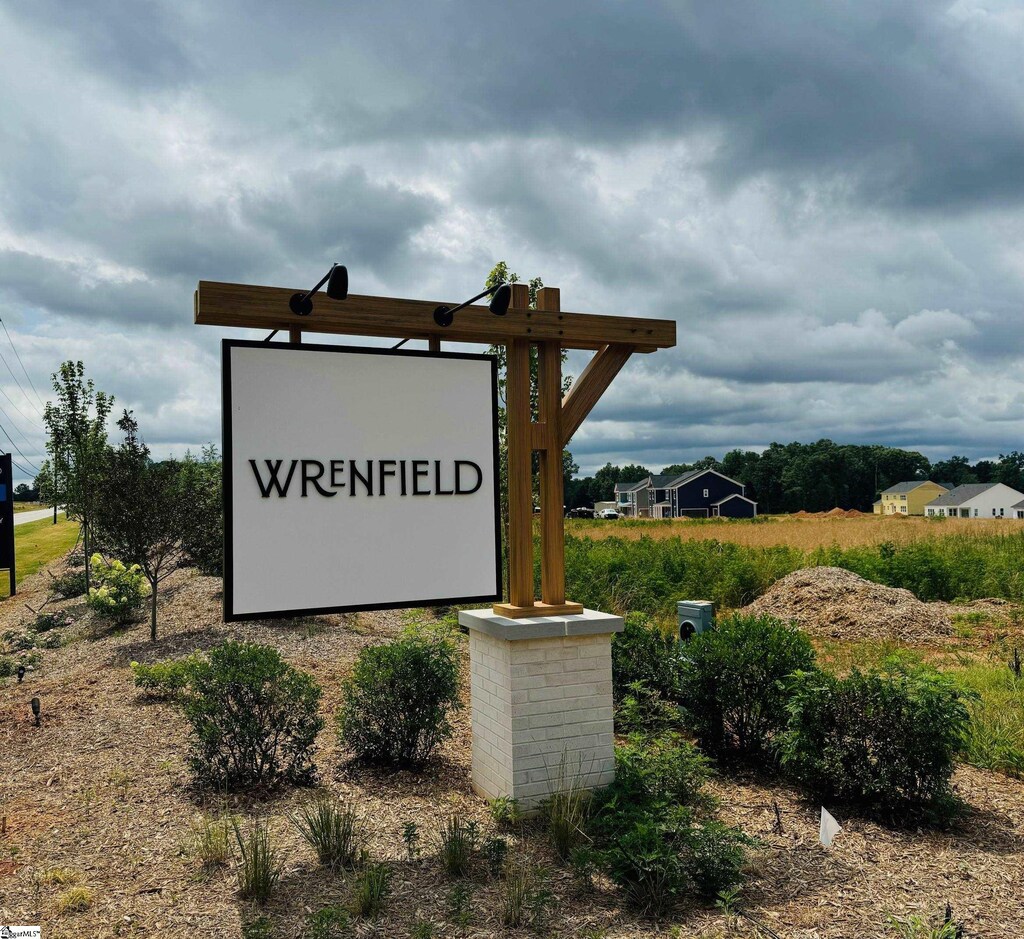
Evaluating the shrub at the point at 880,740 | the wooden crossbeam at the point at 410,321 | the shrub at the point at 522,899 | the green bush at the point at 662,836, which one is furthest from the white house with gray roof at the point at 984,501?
the shrub at the point at 522,899

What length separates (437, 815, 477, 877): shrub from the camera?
12.4ft

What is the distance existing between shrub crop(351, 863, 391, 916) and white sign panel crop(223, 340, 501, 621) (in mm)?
1454

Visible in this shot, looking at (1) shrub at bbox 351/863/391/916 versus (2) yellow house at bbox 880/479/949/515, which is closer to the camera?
(1) shrub at bbox 351/863/391/916

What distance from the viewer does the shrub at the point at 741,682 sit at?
17.1 ft

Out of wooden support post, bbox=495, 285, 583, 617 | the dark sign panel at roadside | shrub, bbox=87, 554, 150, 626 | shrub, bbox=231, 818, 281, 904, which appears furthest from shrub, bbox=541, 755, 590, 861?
shrub, bbox=87, 554, 150, 626

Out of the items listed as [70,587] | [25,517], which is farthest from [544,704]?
[25,517]

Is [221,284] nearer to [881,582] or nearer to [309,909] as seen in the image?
[309,909]

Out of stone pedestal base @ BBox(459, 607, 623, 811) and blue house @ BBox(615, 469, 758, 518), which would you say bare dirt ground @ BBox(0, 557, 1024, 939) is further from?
blue house @ BBox(615, 469, 758, 518)

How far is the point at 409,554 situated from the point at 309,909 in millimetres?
1935

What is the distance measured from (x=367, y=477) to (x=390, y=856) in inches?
81.7

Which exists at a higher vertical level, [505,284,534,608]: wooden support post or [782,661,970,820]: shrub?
[505,284,534,608]: wooden support post

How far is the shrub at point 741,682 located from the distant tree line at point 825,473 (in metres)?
71.8

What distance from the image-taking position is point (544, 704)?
459cm

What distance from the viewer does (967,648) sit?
9.92m
